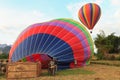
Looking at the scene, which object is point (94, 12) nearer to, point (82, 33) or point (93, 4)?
point (93, 4)

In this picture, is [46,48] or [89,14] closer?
[46,48]

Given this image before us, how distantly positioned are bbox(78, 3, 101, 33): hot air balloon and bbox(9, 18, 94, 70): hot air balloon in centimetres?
1678

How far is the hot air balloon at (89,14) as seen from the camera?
34.4 m

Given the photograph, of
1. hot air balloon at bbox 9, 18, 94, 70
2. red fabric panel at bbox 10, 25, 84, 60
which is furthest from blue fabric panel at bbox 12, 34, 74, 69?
red fabric panel at bbox 10, 25, 84, 60

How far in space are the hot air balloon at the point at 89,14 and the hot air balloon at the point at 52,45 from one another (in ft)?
55.1

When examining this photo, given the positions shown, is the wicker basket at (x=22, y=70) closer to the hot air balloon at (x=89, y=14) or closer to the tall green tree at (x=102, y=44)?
the hot air balloon at (x=89, y=14)

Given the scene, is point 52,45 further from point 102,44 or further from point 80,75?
point 102,44

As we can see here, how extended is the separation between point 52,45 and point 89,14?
19.1 metres

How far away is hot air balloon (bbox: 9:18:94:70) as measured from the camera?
1582 centimetres

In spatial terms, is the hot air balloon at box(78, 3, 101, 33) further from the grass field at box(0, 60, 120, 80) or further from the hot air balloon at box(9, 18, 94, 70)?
the grass field at box(0, 60, 120, 80)

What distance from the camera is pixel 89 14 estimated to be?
34.2 meters

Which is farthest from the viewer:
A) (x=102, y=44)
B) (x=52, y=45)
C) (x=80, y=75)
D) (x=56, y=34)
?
(x=102, y=44)

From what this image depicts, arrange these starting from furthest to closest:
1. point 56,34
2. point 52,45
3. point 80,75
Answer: point 56,34
point 52,45
point 80,75

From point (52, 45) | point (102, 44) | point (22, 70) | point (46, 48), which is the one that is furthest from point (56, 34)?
point (102, 44)
